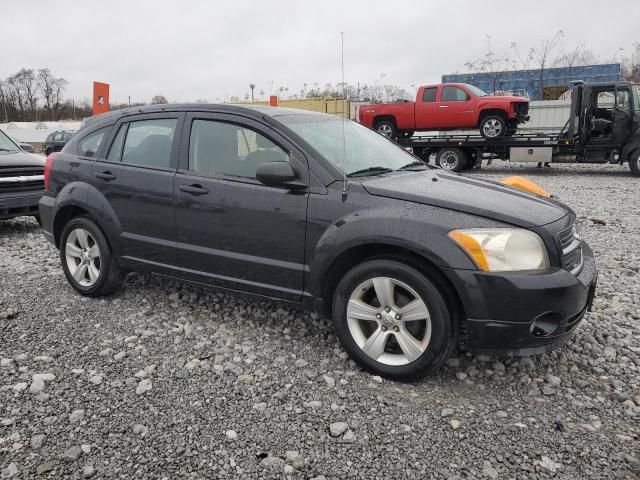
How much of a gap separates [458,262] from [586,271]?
0.90 m

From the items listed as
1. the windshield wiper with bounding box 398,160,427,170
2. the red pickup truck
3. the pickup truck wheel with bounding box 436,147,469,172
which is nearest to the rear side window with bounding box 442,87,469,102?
the red pickup truck

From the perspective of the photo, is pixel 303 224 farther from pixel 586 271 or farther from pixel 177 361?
pixel 586 271

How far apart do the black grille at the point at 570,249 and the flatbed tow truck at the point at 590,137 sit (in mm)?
11651

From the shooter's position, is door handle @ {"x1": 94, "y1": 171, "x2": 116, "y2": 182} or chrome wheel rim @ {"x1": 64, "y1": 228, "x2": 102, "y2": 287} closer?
door handle @ {"x1": 94, "y1": 171, "x2": 116, "y2": 182}

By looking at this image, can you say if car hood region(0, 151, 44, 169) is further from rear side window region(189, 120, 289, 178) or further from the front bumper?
the front bumper

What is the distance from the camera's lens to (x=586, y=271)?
313 centimetres

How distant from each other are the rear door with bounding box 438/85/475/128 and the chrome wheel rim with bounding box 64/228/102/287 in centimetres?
1420

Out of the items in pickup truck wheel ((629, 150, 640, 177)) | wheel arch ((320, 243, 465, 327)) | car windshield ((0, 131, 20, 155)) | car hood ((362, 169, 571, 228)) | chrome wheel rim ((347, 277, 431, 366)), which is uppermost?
pickup truck wheel ((629, 150, 640, 177))

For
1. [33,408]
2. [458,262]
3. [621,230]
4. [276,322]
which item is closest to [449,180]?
[458,262]

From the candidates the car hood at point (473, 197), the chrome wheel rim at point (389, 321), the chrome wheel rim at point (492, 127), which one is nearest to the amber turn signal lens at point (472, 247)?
the car hood at point (473, 197)

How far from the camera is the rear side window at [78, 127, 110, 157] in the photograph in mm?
4520

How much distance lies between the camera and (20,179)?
7199 millimetres

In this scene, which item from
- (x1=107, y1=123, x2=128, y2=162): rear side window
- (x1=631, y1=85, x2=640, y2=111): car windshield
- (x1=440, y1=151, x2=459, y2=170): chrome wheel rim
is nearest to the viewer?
(x1=107, y1=123, x2=128, y2=162): rear side window

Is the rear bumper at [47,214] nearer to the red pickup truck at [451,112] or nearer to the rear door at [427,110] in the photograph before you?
the red pickup truck at [451,112]
